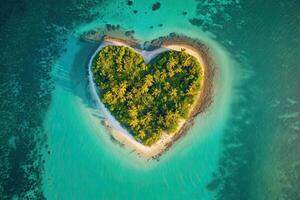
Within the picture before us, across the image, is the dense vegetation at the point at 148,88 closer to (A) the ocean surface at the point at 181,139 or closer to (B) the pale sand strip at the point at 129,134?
(B) the pale sand strip at the point at 129,134

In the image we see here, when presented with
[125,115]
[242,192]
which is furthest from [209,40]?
[242,192]

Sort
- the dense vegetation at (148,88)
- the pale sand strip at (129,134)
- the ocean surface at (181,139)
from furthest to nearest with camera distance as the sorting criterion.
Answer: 1. the pale sand strip at (129,134)
2. the dense vegetation at (148,88)
3. the ocean surface at (181,139)

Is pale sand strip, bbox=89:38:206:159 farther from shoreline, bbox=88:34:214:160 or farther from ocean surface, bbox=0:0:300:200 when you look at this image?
ocean surface, bbox=0:0:300:200

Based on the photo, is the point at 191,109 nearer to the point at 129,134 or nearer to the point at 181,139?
the point at 181,139

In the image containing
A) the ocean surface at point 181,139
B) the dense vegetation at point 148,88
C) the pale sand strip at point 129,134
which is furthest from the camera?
the pale sand strip at point 129,134

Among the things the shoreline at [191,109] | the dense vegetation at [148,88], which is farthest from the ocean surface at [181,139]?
the dense vegetation at [148,88]

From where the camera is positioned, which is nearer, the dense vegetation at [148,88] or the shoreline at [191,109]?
the dense vegetation at [148,88]

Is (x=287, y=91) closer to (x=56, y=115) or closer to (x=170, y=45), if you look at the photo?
(x=170, y=45)
